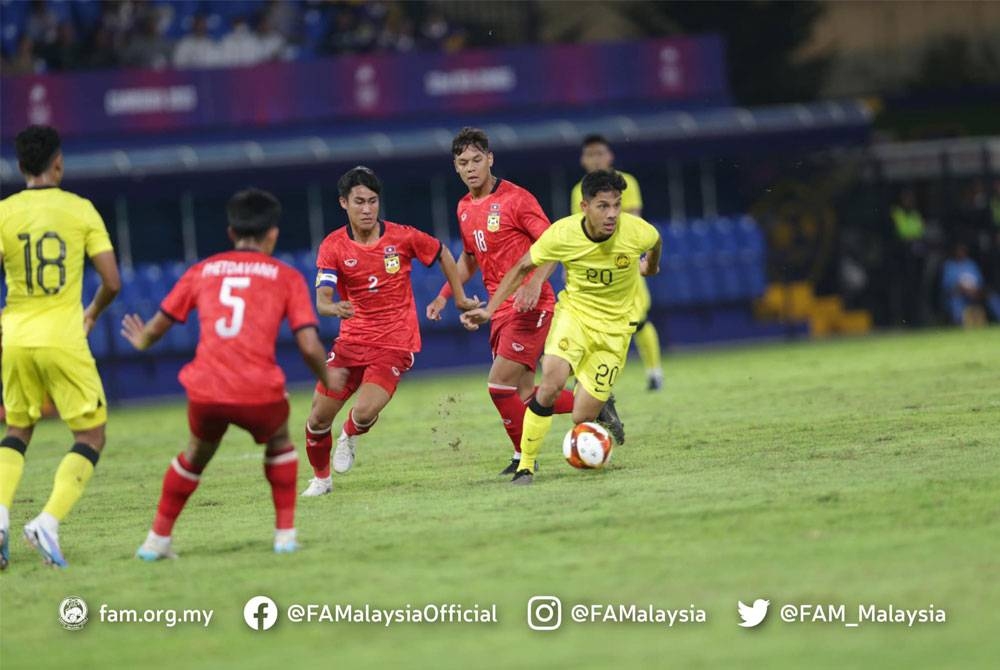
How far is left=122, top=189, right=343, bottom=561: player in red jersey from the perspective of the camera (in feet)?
26.4

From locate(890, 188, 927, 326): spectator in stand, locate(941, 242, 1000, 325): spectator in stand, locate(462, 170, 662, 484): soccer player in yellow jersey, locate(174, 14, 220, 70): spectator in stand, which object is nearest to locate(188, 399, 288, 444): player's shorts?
locate(462, 170, 662, 484): soccer player in yellow jersey

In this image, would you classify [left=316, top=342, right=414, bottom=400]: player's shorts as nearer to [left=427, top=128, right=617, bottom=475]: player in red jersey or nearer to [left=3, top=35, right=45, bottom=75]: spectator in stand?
[left=427, top=128, right=617, bottom=475]: player in red jersey

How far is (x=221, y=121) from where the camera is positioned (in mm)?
24453

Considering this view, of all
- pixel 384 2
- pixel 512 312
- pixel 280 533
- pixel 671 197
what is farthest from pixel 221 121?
pixel 280 533

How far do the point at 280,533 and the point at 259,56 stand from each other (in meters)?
17.6

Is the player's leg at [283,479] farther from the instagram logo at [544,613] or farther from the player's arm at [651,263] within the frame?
the player's arm at [651,263]

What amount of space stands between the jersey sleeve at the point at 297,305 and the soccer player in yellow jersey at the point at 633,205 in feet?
14.8

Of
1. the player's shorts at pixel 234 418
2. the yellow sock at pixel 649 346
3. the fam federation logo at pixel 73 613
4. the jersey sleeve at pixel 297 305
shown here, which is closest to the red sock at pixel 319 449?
the player's shorts at pixel 234 418

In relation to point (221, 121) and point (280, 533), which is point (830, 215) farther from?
point (280, 533)

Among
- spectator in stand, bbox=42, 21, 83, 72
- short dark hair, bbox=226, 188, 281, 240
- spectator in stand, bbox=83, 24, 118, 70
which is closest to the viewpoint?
short dark hair, bbox=226, 188, 281, 240

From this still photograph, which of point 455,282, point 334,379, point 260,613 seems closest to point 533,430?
point 455,282

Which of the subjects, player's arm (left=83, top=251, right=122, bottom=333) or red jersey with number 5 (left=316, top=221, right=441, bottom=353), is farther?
red jersey with number 5 (left=316, top=221, right=441, bottom=353)

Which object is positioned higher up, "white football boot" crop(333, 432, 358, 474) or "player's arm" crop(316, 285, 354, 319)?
"player's arm" crop(316, 285, 354, 319)

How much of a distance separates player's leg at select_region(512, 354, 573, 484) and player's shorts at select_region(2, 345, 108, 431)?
2.90 meters
